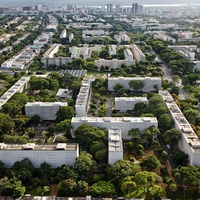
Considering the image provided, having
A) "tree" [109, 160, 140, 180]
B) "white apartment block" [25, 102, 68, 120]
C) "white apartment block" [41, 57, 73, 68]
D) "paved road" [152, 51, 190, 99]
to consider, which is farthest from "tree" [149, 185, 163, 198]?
"white apartment block" [41, 57, 73, 68]

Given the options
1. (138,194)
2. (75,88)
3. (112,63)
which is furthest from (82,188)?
(112,63)

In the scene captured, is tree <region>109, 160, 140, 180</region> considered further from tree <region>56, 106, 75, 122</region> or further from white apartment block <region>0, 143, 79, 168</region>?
tree <region>56, 106, 75, 122</region>

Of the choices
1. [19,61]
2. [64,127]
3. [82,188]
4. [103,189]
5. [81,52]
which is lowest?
[82,188]

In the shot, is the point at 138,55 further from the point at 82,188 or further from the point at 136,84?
the point at 82,188

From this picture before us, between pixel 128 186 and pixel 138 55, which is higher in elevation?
pixel 138 55

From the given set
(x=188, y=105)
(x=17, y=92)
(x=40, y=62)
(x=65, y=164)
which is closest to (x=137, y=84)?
(x=188, y=105)

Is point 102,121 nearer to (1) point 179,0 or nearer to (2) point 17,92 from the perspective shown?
(2) point 17,92
